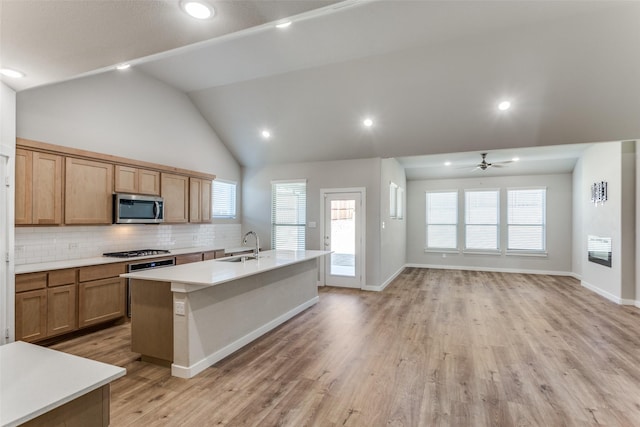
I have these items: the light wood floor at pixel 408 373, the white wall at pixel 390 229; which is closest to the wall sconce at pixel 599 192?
the light wood floor at pixel 408 373

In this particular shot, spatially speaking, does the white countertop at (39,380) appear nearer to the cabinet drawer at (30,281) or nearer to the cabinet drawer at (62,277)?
the cabinet drawer at (30,281)

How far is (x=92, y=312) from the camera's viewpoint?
3.99 m

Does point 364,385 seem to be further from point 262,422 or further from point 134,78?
point 134,78

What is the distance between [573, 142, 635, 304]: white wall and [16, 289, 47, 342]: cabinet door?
8.48 m

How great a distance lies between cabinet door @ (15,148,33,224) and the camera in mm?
3514

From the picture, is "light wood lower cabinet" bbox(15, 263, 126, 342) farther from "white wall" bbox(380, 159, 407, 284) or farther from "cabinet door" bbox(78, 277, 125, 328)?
"white wall" bbox(380, 159, 407, 284)

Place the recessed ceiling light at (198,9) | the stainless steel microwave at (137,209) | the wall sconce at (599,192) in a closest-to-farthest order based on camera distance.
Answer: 1. the recessed ceiling light at (198,9)
2. the stainless steel microwave at (137,209)
3. the wall sconce at (599,192)

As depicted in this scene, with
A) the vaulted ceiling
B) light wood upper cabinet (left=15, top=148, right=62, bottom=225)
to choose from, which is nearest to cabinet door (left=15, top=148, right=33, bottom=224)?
light wood upper cabinet (left=15, top=148, right=62, bottom=225)

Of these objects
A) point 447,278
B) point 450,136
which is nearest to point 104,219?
point 450,136

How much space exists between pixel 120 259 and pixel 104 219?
24.7 inches

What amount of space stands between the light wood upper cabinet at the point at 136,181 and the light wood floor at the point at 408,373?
1.96 metres

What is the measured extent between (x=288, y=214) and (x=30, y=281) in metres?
4.71

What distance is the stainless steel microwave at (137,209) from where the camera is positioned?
4543 mm

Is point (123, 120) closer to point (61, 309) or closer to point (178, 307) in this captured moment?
point (61, 309)
